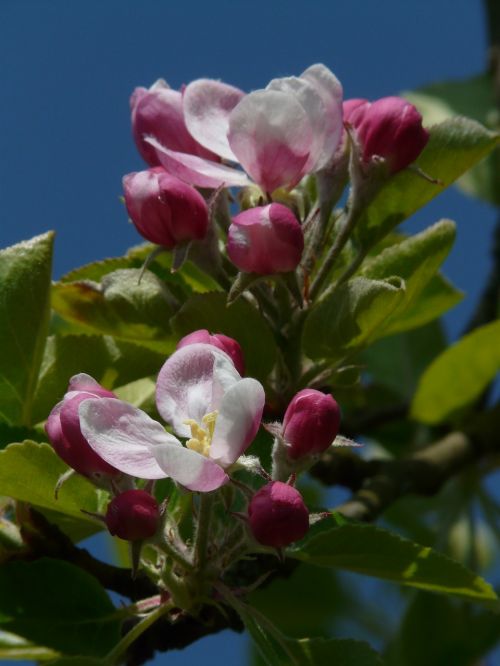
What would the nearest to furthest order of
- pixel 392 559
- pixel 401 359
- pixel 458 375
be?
pixel 392 559
pixel 458 375
pixel 401 359

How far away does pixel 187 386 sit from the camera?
1075 millimetres

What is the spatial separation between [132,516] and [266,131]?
448 mm

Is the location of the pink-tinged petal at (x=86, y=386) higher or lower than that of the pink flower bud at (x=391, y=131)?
lower

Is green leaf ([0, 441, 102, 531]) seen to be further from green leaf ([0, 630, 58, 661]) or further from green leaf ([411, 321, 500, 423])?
green leaf ([411, 321, 500, 423])

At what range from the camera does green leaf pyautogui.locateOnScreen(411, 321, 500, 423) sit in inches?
71.8

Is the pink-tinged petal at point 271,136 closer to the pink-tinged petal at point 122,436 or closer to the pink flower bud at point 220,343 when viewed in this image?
the pink flower bud at point 220,343

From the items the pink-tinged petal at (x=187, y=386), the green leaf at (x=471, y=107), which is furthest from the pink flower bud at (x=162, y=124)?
the green leaf at (x=471, y=107)

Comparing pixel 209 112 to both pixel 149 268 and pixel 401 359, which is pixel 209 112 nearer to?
pixel 149 268

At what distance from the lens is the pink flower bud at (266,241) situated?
1139mm

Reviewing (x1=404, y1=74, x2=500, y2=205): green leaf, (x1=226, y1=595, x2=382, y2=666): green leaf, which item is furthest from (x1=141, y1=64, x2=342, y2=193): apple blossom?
(x1=404, y1=74, x2=500, y2=205): green leaf

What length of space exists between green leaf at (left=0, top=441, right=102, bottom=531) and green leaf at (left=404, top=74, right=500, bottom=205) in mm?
1698

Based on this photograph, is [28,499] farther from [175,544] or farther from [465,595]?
[465,595]

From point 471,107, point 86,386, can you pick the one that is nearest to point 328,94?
point 86,386

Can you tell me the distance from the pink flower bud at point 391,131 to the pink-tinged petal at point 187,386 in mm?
359
